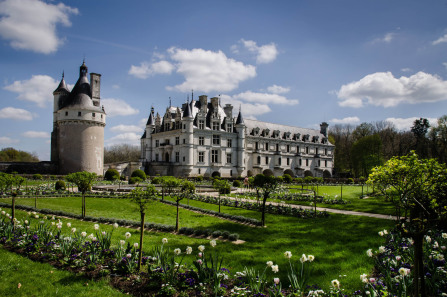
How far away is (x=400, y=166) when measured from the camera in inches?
320

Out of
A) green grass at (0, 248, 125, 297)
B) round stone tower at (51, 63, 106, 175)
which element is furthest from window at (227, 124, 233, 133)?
green grass at (0, 248, 125, 297)

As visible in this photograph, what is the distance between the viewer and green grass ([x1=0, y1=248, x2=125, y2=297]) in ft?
18.0

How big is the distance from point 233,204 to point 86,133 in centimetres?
2801

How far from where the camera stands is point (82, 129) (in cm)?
3903

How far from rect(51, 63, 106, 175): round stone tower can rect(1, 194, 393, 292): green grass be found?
27527mm

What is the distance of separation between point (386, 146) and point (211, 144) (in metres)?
37.7

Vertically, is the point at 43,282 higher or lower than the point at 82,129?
lower

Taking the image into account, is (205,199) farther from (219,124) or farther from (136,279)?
(219,124)

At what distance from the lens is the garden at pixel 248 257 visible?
4.96 m

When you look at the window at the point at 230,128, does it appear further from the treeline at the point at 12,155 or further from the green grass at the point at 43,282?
the treeline at the point at 12,155

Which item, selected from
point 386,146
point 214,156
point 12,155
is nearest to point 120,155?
point 12,155

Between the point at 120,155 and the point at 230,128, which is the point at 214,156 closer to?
the point at 230,128

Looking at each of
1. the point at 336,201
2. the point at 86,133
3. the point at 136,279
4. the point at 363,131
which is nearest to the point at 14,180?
the point at 136,279

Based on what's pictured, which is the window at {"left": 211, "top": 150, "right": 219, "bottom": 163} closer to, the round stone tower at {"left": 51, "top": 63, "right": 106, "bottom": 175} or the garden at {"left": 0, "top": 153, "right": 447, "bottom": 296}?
the round stone tower at {"left": 51, "top": 63, "right": 106, "bottom": 175}
